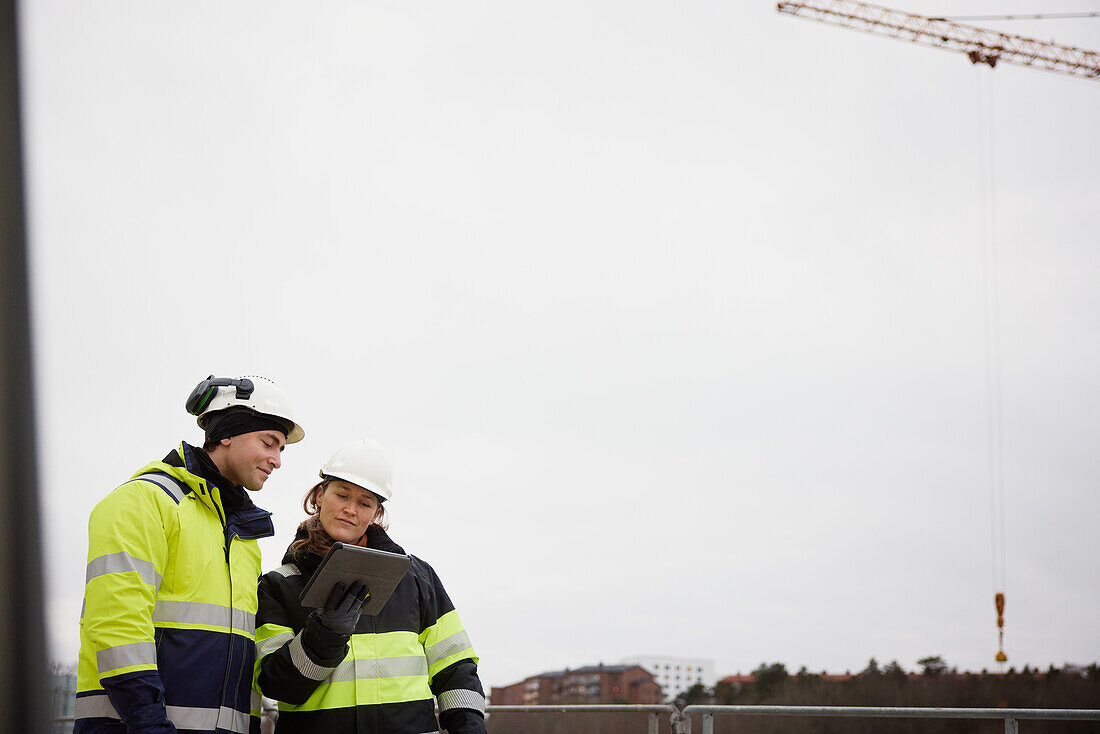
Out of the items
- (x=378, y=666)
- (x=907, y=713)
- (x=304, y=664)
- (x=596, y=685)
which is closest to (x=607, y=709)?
(x=907, y=713)

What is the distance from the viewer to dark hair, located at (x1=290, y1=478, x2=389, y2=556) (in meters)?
3.29

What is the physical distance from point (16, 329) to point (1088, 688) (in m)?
18.5

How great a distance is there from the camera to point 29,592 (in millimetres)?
4098

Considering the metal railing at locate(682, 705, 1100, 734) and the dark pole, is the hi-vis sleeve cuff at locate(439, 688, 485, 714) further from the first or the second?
the metal railing at locate(682, 705, 1100, 734)

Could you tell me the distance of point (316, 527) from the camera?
11.1 feet

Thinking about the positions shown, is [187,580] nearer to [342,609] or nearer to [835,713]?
[342,609]

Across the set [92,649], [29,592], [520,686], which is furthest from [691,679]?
[92,649]

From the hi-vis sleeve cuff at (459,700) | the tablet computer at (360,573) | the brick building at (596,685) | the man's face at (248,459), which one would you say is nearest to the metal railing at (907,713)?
the hi-vis sleeve cuff at (459,700)

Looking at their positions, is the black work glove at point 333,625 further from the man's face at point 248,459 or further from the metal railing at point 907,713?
the metal railing at point 907,713

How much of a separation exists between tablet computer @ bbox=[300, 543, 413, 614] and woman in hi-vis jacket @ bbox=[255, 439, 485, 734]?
4 centimetres

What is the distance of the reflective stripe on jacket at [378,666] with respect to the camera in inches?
120

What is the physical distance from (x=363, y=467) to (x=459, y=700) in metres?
0.88

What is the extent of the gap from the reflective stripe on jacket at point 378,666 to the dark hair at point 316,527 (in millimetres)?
38

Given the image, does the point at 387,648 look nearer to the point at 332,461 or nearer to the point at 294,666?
the point at 294,666
